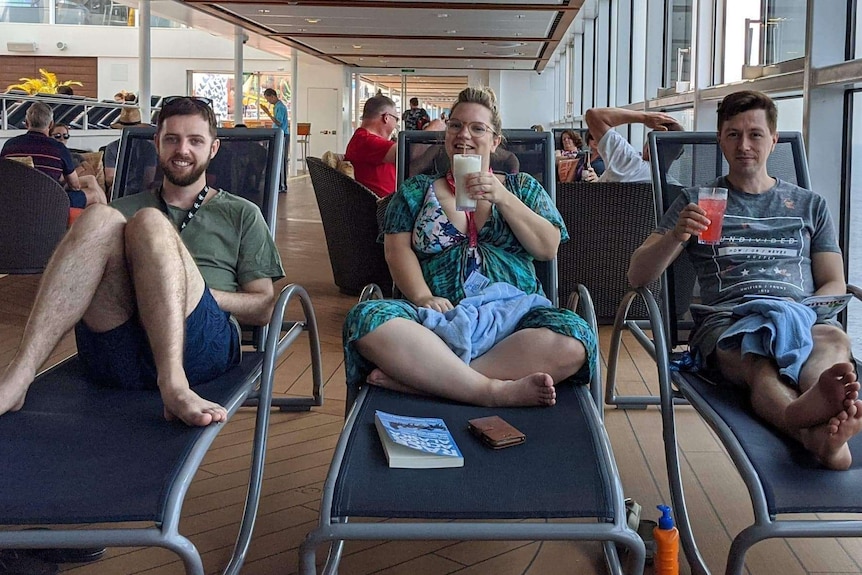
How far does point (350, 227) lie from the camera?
498cm

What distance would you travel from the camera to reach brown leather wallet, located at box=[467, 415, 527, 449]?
1.75 metres

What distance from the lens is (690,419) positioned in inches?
122

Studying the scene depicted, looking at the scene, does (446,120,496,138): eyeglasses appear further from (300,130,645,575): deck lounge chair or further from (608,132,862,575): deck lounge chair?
(300,130,645,575): deck lounge chair

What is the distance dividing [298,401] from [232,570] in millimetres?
1205

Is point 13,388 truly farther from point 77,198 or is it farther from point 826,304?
point 77,198

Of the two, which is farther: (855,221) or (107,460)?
(855,221)

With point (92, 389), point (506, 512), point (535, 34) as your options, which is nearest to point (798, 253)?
point (506, 512)

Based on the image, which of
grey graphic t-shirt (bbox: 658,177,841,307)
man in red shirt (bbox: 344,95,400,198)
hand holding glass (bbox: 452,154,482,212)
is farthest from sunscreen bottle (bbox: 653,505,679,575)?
man in red shirt (bbox: 344,95,400,198)

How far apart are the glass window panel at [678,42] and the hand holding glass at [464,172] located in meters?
4.64

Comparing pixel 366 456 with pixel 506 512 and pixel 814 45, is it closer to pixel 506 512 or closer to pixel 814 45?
pixel 506 512

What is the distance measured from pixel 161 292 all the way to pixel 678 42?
6.07 metres

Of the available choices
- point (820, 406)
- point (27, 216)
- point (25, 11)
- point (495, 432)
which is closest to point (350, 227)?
point (27, 216)

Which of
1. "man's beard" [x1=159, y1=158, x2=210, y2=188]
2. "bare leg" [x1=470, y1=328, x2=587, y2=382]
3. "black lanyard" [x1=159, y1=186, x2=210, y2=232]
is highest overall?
"man's beard" [x1=159, y1=158, x2=210, y2=188]

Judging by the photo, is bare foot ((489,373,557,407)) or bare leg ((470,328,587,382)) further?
bare leg ((470,328,587,382))
